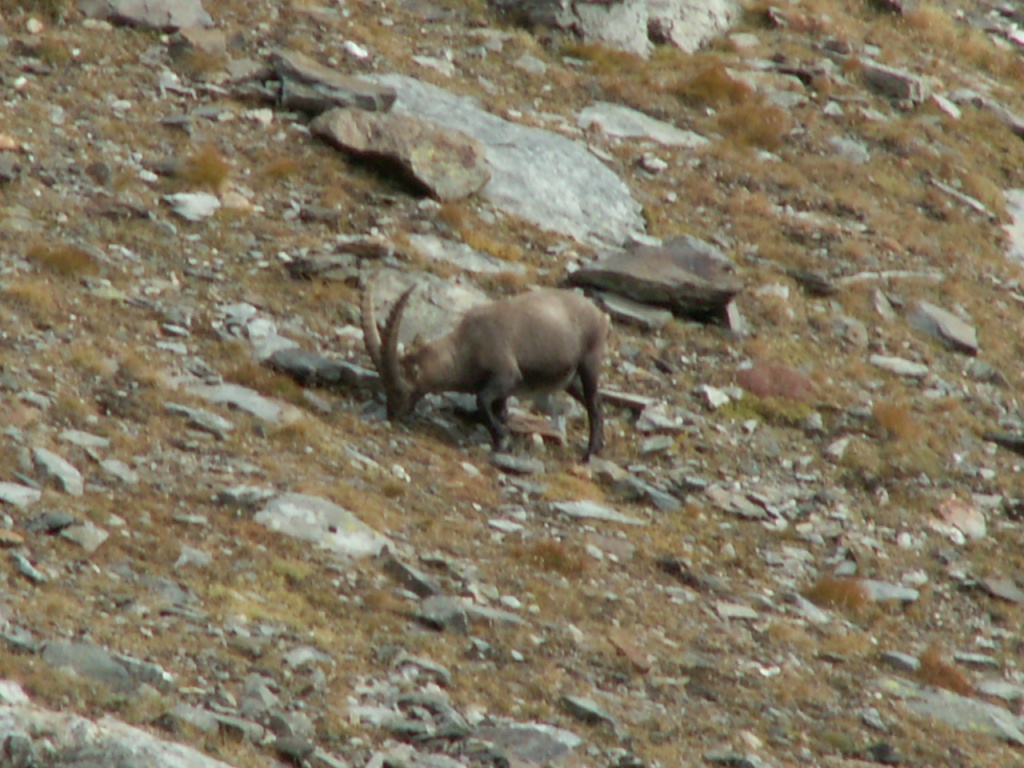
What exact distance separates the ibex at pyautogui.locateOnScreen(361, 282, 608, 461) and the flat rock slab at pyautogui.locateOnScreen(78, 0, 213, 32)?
6.84 meters

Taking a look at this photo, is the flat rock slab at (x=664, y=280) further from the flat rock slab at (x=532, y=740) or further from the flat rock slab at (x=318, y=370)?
the flat rock slab at (x=532, y=740)

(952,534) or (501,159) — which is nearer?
(952,534)

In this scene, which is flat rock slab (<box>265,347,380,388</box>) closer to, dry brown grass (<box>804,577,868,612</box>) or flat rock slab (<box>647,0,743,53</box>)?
dry brown grass (<box>804,577,868,612</box>)

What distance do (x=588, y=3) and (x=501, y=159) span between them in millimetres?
5098

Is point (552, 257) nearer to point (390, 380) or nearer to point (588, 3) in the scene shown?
point (390, 380)

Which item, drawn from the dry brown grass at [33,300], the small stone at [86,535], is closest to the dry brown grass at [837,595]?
the small stone at [86,535]

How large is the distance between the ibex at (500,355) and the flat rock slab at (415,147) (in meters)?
3.73

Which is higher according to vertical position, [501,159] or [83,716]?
[83,716]

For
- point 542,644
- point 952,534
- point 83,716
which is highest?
point 83,716

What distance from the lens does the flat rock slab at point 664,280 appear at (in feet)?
58.9

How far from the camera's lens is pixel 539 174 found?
64.8 ft

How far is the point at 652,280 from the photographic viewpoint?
17.9 m

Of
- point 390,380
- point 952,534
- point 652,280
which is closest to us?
point 390,380

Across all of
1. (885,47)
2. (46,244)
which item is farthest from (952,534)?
(885,47)
